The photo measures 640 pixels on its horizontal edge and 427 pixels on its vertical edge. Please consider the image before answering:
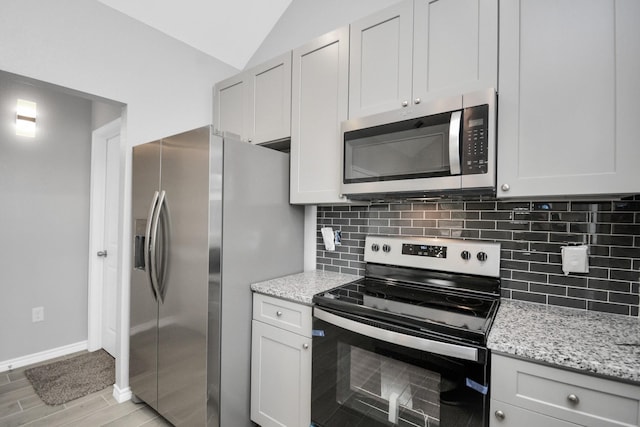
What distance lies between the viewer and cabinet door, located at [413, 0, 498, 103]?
130 cm

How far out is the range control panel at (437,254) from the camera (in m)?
1.52

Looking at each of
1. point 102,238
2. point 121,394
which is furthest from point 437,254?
point 102,238

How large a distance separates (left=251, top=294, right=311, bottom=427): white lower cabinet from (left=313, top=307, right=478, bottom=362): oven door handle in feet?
0.61

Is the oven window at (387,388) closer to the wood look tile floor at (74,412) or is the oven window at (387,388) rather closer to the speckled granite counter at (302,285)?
the speckled granite counter at (302,285)

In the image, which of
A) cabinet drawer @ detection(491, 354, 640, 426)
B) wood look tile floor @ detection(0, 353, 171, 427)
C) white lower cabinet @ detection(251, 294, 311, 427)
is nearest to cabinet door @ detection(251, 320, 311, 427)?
white lower cabinet @ detection(251, 294, 311, 427)

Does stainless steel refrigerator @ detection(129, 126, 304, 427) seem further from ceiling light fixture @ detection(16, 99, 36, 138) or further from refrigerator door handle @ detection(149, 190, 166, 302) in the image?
ceiling light fixture @ detection(16, 99, 36, 138)

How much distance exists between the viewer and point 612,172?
3.53 ft

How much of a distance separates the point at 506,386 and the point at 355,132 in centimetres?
129

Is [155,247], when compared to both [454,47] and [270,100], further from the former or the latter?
[454,47]

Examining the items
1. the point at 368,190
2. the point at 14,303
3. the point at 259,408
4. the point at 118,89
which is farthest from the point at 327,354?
the point at 14,303

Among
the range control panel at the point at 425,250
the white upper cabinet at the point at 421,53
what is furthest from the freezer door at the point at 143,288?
the range control panel at the point at 425,250

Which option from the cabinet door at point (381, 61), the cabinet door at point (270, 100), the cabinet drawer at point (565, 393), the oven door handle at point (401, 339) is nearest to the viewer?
the cabinet drawer at point (565, 393)

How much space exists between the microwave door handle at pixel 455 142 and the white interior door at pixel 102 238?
2932mm

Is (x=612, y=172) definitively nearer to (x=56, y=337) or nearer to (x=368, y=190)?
(x=368, y=190)
